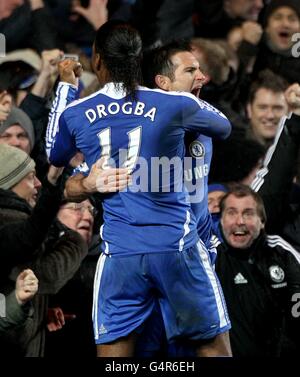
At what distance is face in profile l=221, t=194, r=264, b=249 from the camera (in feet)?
18.6

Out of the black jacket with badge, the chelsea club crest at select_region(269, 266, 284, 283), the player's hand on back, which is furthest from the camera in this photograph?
the chelsea club crest at select_region(269, 266, 284, 283)

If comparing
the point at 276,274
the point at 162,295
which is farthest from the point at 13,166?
the point at 276,274

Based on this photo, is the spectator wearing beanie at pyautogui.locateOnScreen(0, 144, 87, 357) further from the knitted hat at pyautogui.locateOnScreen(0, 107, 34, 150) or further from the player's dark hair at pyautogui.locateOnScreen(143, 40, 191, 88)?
the player's dark hair at pyautogui.locateOnScreen(143, 40, 191, 88)

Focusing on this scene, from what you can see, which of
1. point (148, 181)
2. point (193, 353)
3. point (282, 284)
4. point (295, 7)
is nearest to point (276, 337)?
point (282, 284)

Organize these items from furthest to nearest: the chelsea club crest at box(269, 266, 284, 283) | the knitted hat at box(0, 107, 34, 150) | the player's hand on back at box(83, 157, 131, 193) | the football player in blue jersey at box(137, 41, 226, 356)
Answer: the knitted hat at box(0, 107, 34, 150) → the chelsea club crest at box(269, 266, 284, 283) → the football player in blue jersey at box(137, 41, 226, 356) → the player's hand on back at box(83, 157, 131, 193)

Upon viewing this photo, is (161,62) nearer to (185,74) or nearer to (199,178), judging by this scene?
(185,74)

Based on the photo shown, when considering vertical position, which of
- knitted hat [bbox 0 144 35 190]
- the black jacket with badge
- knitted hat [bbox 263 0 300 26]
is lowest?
the black jacket with badge

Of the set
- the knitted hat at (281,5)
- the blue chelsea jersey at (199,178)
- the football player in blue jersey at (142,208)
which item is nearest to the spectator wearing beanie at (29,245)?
the football player in blue jersey at (142,208)

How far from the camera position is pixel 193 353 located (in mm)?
4898

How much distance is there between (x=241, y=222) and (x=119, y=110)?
1225 mm

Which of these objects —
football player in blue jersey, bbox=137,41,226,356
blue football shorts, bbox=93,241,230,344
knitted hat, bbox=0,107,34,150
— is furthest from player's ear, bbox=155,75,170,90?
knitted hat, bbox=0,107,34,150

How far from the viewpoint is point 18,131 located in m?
5.95

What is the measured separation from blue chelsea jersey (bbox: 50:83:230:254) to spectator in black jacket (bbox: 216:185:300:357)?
96 cm

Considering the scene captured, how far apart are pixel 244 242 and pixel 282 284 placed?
28 centimetres
